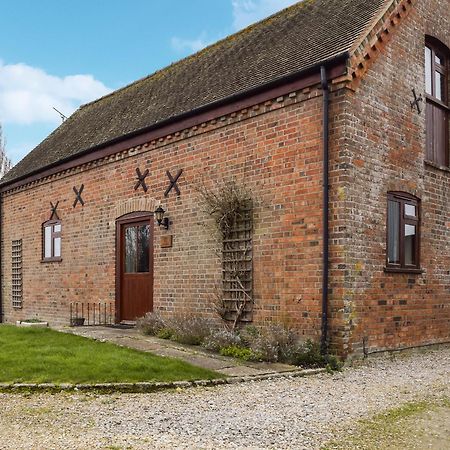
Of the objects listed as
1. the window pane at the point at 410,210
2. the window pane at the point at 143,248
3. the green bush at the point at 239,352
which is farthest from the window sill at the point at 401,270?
the window pane at the point at 143,248

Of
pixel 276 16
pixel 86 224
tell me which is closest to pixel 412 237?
pixel 276 16

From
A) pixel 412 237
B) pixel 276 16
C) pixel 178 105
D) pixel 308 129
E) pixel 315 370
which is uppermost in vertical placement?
pixel 276 16

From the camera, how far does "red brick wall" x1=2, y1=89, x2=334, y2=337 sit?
384 inches

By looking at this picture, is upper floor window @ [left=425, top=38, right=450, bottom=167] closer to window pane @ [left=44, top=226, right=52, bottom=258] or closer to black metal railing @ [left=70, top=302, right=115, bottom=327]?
black metal railing @ [left=70, top=302, right=115, bottom=327]

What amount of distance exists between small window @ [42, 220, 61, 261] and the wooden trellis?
713cm

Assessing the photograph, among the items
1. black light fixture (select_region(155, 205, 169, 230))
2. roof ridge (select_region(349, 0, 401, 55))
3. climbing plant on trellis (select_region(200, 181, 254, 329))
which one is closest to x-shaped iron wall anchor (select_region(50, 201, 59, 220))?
black light fixture (select_region(155, 205, 169, 230))

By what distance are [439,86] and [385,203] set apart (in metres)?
3.89

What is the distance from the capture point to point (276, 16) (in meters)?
15.2

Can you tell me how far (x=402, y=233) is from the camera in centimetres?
1065

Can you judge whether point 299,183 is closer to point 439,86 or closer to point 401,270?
point 401,270

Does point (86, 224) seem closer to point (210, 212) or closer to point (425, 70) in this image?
point (210, 212)

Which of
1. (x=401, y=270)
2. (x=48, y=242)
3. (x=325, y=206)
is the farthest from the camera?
(x=48, y=242)

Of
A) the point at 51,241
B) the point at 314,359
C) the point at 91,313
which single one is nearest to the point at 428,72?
the point at 314,359

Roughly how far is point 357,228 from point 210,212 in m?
3.23
